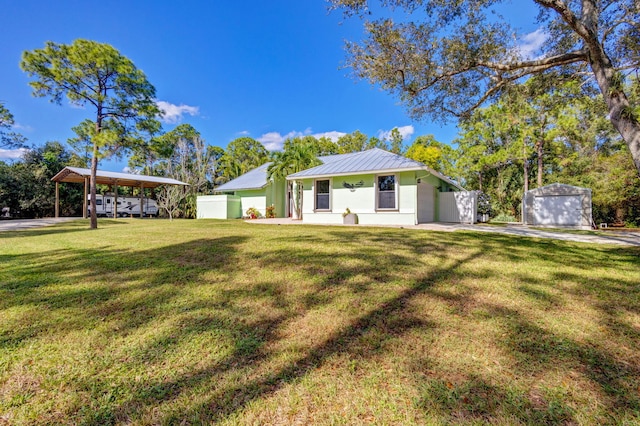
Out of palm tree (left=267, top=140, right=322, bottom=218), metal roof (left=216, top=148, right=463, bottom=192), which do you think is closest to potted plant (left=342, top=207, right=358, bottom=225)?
metal roof (left=216, top=148, right=463, bottom=192)

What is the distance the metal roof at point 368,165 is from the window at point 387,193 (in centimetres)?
59

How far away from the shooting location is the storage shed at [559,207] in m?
11.9

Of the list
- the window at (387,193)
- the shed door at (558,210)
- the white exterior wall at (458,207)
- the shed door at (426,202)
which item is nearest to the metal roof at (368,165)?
the window at (387,193)

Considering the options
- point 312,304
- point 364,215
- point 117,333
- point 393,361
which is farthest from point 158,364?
point 364,215

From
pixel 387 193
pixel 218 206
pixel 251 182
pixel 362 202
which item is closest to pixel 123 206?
pixel 218 206

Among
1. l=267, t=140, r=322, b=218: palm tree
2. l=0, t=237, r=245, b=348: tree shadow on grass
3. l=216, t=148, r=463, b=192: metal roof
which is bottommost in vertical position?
l=0, t=237, r=245, b=348: tree shadow on grass

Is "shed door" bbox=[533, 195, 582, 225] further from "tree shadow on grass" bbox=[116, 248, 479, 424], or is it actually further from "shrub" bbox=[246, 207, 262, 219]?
"shrub" bbox=[246, 207, 262, 219]

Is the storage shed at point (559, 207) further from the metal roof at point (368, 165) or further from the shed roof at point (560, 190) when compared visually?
the metal roof at point (368, 165)

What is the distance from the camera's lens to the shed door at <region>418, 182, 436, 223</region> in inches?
491

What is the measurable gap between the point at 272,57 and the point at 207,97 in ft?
35.0

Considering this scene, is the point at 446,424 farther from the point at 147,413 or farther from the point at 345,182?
the point at 345,182

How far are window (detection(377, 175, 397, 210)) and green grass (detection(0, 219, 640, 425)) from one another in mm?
7552

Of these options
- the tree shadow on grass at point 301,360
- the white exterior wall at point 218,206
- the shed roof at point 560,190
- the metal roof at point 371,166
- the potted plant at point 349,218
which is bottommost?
the tree shadow on grass at point 301,360

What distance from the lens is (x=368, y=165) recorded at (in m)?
12.4
